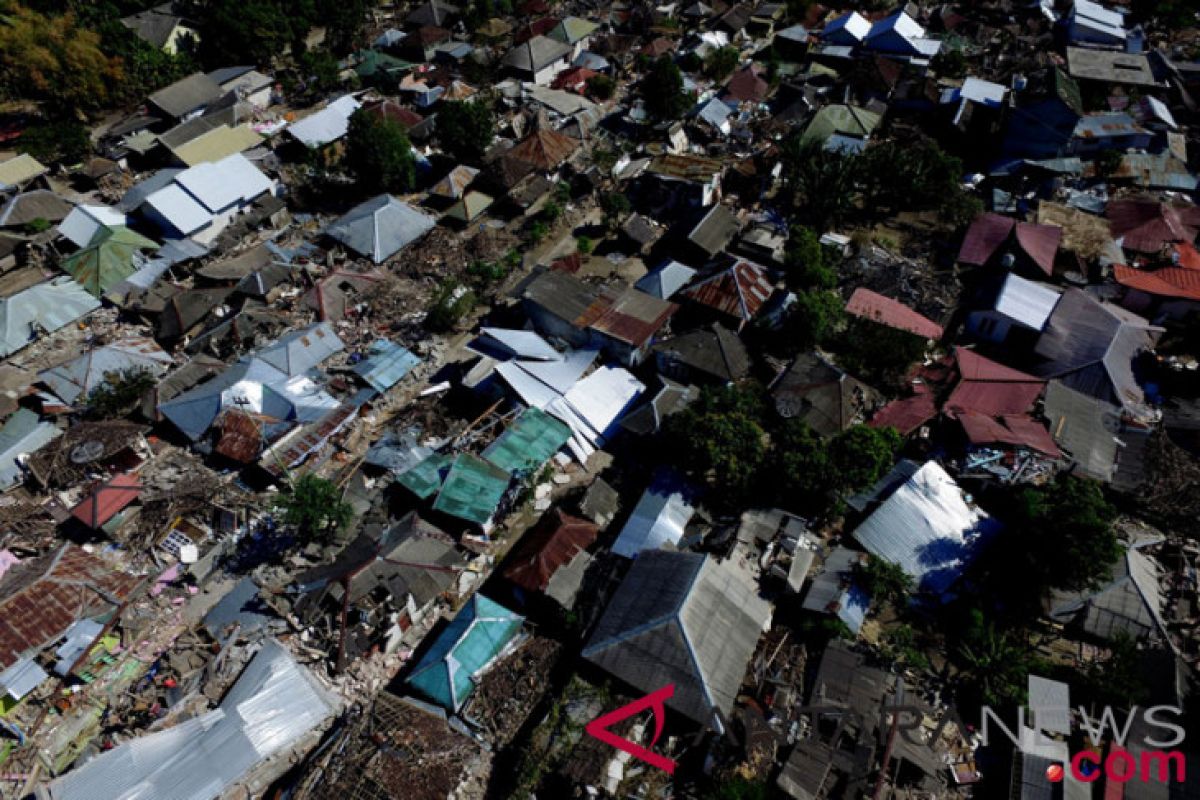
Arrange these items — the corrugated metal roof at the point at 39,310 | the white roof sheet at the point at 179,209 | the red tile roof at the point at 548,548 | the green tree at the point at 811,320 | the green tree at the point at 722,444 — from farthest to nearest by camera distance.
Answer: the white roof sheet at the point at 179,209 → the corrugated metal roof at the point at 39,310 → the green tree at the point at 811,320 → the green tree at the point at 722,444 → the red tile roof at the point at 548,548

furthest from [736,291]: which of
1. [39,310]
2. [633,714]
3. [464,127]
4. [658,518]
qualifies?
[39,310]

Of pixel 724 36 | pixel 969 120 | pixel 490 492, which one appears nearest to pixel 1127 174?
pixel 969 120

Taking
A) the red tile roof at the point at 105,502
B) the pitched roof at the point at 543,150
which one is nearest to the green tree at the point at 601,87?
the pitched roof at the point at 543,150

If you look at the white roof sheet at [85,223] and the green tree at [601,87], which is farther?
the green tree at [601,87]

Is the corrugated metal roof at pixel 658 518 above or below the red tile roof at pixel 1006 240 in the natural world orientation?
below

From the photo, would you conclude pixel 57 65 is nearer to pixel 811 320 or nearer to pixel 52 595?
pixel 52 595

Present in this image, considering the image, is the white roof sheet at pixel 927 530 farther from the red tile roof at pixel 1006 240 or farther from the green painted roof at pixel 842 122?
the green painted roof at pixel 842 122
